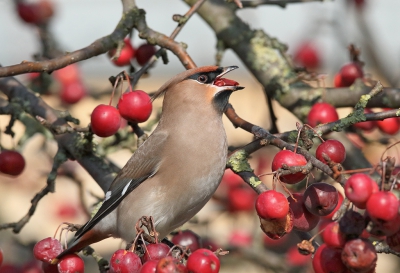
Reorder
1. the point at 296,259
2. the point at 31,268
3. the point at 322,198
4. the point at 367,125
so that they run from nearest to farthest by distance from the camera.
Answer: the point at 322,198 → the point at 31,268 → the point at 367,125 → the point at 296,259

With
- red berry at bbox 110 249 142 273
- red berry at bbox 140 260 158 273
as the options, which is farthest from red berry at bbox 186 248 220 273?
red berry at bbox 110 249 142 273

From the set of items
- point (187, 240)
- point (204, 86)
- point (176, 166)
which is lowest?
point (187, 240)

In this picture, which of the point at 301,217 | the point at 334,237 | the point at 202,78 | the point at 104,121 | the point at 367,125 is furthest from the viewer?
the point at 367,125

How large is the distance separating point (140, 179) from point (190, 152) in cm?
31

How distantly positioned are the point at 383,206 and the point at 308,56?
3778mm

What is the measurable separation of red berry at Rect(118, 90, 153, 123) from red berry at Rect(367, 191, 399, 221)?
57.2 inches

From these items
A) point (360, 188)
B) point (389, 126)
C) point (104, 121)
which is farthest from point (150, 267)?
point (389, 126)

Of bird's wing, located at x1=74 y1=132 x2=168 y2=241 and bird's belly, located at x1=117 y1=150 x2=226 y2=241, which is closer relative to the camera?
bird's belly, located at x1=117 y1=150 x2=226 y2=241

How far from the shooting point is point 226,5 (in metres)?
4.14

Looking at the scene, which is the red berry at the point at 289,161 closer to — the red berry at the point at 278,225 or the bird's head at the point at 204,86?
the red berry at the point at 278,225

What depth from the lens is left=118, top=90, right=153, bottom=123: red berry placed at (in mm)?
3129

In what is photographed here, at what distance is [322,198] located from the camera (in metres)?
2.29

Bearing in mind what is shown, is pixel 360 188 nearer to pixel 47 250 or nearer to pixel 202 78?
pixel 47 250

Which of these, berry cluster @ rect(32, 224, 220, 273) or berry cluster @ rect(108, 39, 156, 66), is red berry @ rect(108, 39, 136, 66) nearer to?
berry cluster @ rect(108, 39, 156, 66)
